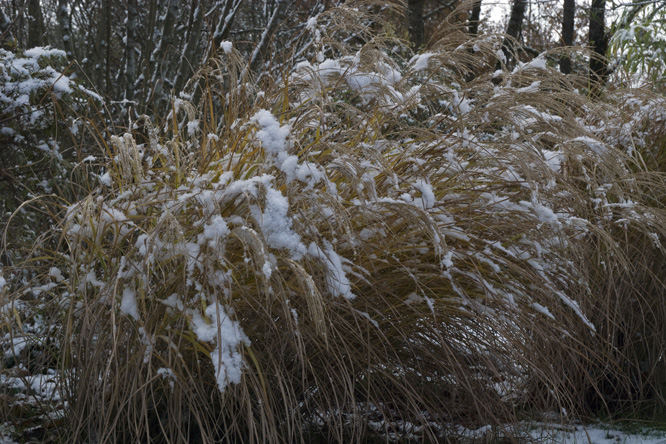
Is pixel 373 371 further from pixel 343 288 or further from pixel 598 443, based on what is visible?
pixel 598 443

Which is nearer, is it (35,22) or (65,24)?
(35,22)

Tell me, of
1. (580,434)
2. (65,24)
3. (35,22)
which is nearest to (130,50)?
(65,24)

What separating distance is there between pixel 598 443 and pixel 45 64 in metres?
3.62

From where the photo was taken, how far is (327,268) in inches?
89.8

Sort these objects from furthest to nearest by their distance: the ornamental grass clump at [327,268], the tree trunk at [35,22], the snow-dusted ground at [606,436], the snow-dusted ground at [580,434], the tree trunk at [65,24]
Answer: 1. the tree trunk at [65,24]
2. the tree trunk at [35,22]
3. the snow-dusted ground at [606,436]
4. the snow-dusted ground at [580,434]
5. the ornamental grass clump at [327,268]

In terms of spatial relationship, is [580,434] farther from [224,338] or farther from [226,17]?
[226,17]

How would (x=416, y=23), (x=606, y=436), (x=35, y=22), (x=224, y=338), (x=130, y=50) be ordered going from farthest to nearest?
(x=416, y=23) < (x=130, y=50) < (x=35, y=22) < (x=606, y=436) < (x=224, y=338)

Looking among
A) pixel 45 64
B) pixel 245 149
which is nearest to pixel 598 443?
pixel 245 149

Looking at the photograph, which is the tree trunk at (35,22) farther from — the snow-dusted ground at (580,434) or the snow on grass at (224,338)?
the snow-dusted ground at (580,434)

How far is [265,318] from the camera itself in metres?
2.48

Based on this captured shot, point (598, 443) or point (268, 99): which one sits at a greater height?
point (268, 99)

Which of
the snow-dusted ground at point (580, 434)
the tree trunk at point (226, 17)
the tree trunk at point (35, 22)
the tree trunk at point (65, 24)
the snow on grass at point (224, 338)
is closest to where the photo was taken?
the snow on grass at point (224, 338)

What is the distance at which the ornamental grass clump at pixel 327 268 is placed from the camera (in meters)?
2.28

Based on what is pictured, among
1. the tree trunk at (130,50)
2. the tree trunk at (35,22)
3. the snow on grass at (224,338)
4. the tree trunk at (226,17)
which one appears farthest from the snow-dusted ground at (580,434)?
the tree trunk at (35,22)
